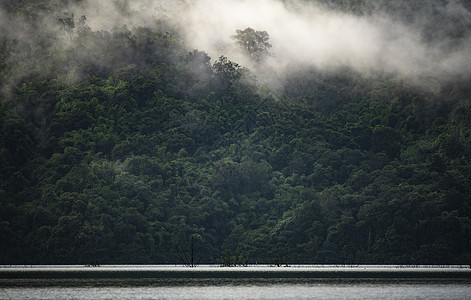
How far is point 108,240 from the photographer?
12719cm

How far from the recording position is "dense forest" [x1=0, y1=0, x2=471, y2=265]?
129 meters

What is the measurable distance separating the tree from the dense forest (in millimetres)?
348

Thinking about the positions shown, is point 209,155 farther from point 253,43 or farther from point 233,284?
point 233,284

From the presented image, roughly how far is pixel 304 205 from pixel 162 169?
89.8ft

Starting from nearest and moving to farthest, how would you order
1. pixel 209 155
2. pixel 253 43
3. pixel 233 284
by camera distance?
1. pixel 233 284
2. pixel 209 155
3. pixel 253 43

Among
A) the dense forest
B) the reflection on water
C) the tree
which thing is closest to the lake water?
the reflection on water

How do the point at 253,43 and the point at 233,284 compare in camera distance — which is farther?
the point at 253,43

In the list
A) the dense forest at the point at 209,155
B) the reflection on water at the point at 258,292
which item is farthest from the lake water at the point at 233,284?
the dense forest at the point at 209,155

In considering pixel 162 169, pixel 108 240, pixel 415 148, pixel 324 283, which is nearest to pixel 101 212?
pixel 108 240

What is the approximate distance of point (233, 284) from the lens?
291ft

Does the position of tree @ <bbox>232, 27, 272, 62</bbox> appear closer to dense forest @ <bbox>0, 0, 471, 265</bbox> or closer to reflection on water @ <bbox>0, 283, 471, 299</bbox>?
dense forest @ <bbox>0, 0, 471, 265</bbox>

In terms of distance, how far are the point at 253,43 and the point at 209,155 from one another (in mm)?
43029

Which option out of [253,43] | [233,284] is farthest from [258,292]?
[253,43]

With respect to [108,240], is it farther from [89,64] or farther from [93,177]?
[89,64]
